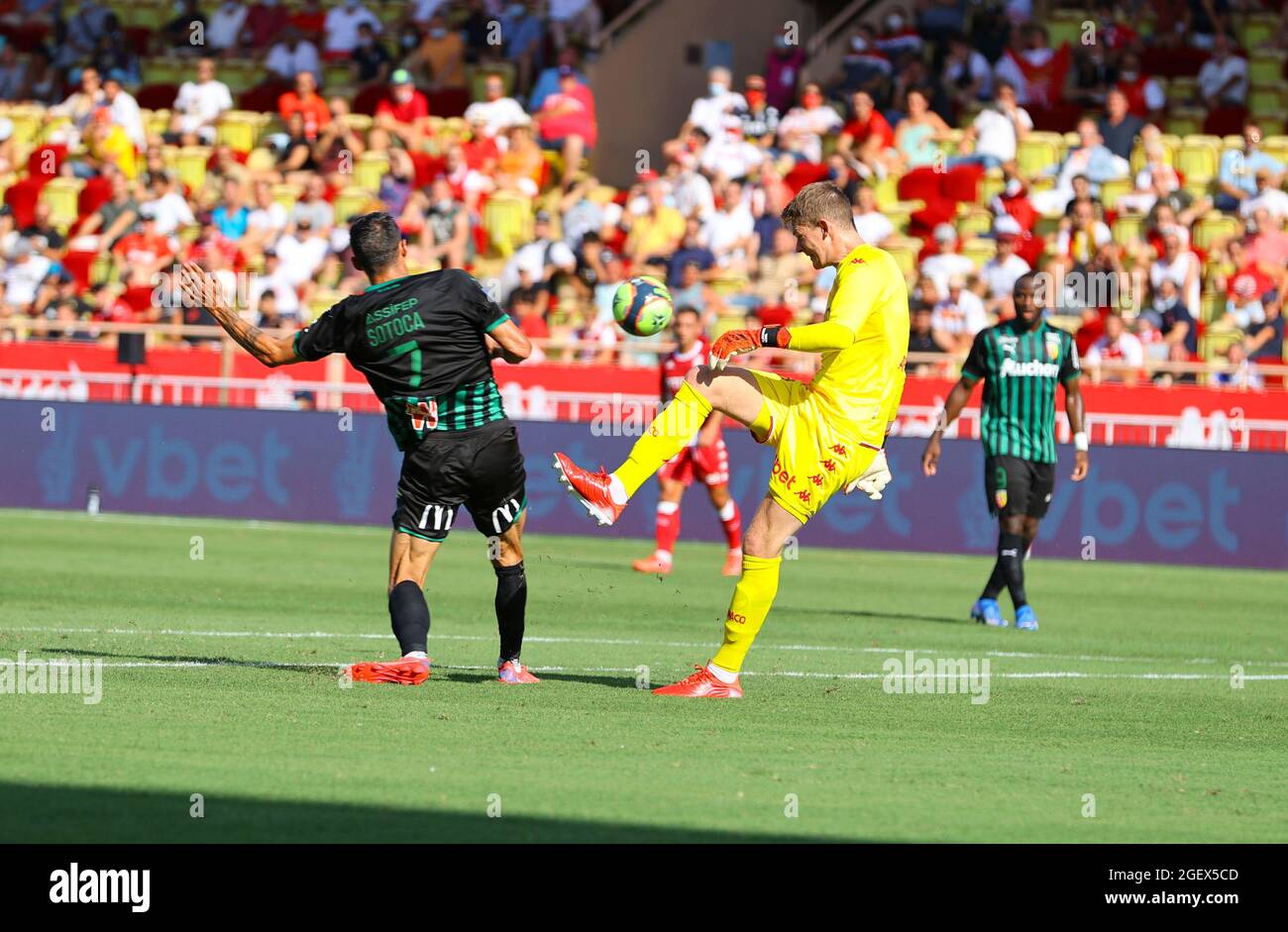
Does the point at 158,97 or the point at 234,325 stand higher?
the point at 158,97

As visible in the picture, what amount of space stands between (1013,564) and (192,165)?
1823cm

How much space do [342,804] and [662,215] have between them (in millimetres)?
20156

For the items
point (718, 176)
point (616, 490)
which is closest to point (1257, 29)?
point (718, 176)

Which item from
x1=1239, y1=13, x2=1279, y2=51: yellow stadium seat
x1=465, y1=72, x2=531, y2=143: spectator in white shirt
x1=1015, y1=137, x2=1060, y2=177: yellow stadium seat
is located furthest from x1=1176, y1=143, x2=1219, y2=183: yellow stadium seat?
x1=465, y1=72, x2=531, y2=143: spectator in white shirt

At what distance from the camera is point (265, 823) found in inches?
280

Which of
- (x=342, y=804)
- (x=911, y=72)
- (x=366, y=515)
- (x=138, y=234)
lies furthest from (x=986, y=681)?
(x=138, y=234)

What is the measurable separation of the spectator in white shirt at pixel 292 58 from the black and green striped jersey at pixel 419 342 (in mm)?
23381

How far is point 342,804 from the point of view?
24.5 ft

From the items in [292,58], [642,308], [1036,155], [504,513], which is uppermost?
[292,58]

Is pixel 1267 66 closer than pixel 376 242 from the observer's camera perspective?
No

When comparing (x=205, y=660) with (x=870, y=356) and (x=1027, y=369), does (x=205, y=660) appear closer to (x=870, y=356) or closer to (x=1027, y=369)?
(x=870, y=356)

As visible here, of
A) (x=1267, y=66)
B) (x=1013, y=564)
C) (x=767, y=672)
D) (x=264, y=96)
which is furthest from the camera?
(x=264, y=96)

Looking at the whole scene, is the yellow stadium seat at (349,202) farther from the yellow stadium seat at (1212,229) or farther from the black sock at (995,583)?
the black sock at (995,583)

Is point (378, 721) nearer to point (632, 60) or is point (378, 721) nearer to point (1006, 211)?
point (1006, 211)
